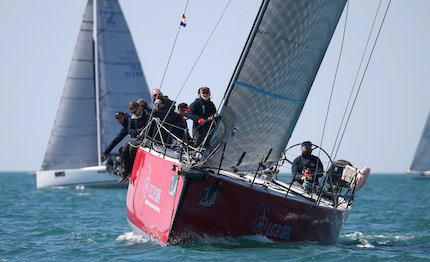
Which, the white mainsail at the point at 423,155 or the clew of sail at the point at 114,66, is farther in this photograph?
the white mainsail at the point at 423,155

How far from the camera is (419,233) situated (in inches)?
517

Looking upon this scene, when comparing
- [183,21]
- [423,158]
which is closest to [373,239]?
[183,21]

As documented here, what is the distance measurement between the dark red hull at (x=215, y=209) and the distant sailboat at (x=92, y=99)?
77.7 ft

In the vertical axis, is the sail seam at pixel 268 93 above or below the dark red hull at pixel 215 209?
above

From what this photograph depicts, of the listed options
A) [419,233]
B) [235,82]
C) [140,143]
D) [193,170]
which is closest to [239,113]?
[235,82]

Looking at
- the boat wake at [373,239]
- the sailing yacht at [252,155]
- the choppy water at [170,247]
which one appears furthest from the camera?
the boat wake at [373,239]

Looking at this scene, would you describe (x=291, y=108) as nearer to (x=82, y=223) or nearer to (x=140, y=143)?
(x=140, y=143)

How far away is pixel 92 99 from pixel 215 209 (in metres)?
25.6

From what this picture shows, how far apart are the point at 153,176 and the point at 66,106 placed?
24.4 meters

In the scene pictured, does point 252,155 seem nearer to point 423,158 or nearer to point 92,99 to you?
point 92,99

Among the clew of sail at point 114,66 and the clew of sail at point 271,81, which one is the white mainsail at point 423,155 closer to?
the clew of sail at point 114,66

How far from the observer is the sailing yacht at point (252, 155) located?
8797 millimetres

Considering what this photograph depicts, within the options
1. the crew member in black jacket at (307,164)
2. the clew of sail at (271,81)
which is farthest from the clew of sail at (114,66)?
the clew of sail at (271,81)

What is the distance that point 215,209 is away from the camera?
8859mm
